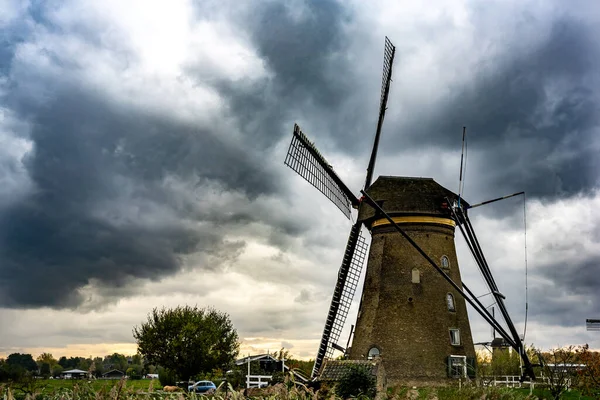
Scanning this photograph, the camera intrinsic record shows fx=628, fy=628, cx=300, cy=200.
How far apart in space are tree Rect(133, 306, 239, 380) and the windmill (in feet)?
54.6

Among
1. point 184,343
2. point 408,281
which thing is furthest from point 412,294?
point 184,343

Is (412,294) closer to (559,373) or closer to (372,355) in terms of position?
(372,355)

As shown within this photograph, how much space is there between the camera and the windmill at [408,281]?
1040 inches

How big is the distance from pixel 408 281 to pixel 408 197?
3650 mm

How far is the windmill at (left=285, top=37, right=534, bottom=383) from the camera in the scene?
86.6 ft

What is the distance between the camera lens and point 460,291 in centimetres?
2616

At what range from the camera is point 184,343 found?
4222 centimetres

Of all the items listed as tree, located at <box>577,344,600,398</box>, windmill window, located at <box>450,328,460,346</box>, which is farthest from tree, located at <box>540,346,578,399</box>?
windmill window, located at <box>450,328,460,346</box>

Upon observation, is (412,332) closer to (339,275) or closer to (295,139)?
(339,275)

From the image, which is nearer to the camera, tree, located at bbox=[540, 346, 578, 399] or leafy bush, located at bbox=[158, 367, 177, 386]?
tree, located at bbox=[540, 346, 578, 399]

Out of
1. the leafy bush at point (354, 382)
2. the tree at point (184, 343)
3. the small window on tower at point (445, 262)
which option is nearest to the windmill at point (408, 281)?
the small window on tower at point (445, 262)

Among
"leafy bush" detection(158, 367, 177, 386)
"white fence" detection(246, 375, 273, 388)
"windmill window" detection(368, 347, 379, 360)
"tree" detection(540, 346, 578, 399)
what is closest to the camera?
"tree" detection(540, 346, 578, 399)

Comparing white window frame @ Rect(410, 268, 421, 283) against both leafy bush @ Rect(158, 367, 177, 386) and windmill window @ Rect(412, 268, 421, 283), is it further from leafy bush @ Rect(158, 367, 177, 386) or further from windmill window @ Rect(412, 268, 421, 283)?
leafy bush @ Rect(158, 367, 177, 386)

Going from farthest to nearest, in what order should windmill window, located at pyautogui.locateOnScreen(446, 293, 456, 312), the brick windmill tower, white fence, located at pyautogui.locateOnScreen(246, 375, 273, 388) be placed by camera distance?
windmill window, located at pyautogui.locateOnScreen(446, 293, 456, 312)
the brick windmill tower
white fence, located at pyautogui.locateOnScreen(246, 375, 273, 388)
